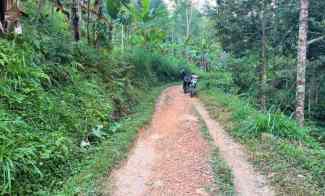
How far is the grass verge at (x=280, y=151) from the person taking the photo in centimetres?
625

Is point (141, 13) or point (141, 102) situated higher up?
point (141, 13)

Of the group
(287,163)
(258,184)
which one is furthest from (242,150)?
(258,184)

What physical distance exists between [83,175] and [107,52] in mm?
10752

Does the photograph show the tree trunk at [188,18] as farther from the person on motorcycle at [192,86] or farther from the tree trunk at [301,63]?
the tree trunk at [301,63]

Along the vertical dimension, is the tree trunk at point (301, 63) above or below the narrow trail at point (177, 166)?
above

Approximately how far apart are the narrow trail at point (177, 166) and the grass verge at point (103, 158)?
21 cm

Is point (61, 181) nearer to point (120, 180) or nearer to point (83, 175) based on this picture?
point (83, 175)

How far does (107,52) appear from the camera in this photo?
16266mm

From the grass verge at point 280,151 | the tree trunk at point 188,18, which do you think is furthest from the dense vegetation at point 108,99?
the tree trunk at point 188,18

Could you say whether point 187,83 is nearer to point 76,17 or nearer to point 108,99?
point 76,17

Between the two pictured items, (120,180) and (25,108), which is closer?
(120,180)

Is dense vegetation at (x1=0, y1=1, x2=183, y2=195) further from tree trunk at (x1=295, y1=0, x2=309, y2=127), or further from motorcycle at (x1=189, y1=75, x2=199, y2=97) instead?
tree trunk at (x1=295, y1=0, x2=309, y2=127)

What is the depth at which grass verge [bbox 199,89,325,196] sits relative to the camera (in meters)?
6.25

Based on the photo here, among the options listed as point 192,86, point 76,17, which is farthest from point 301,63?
point 76,17
